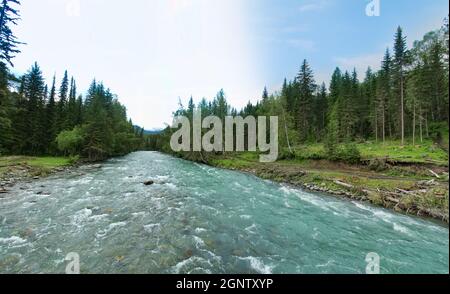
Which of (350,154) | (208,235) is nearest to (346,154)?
(350,154)

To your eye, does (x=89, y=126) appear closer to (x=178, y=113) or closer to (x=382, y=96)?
(x=178, y=113)

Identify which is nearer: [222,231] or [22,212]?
[222,231]

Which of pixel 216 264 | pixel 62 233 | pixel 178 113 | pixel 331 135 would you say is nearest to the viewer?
pixel 216 264

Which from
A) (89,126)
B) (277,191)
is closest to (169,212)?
(277,191)

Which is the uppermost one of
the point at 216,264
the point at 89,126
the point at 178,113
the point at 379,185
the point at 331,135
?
the point at 178,113

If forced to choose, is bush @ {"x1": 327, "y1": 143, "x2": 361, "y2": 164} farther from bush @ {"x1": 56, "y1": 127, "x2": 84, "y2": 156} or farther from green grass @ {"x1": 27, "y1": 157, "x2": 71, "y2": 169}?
bush @ {"x1": 56, "y1": 127, "x2": 84, "y2": 156}

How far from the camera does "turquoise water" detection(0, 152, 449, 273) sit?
9.83 metres

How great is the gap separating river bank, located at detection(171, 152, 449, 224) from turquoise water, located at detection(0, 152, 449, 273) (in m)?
1.67

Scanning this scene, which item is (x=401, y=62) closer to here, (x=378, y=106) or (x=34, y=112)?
(x=378, y=106)

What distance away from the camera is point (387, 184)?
2177cm

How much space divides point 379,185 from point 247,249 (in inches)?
668

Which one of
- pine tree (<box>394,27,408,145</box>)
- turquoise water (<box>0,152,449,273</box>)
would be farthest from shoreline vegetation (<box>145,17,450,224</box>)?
turquoise water (<box>0,152,449,273</box>)

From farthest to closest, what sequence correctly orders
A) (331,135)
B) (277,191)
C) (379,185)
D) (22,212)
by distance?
(331,135)
(277,191)
(379,185)
(22,212)
